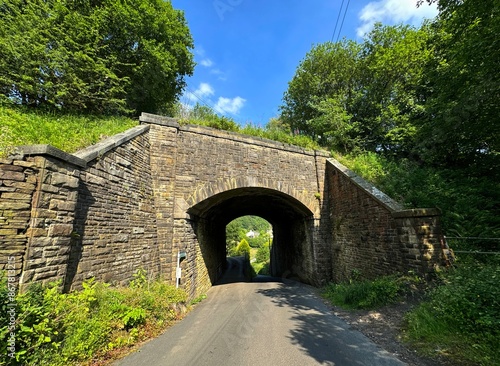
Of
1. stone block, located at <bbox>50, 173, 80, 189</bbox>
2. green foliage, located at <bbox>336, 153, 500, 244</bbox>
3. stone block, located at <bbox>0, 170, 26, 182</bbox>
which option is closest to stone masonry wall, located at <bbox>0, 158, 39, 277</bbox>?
stone block, located at <bbox>0, 170, 26, 182</bbox>

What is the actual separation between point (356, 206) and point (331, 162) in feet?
9.51

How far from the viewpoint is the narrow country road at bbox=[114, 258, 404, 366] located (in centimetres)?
383

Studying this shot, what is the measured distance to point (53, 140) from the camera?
5.30 meters

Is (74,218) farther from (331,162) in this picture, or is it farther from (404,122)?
(404,122)

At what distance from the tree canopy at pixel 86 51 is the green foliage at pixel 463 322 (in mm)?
11659

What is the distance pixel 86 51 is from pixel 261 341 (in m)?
11.5

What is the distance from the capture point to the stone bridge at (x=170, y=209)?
395cm

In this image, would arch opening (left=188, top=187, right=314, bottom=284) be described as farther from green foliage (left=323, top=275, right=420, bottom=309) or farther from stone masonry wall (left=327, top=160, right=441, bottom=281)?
green foliage (left=323, top=275, right=420, bottom=309)

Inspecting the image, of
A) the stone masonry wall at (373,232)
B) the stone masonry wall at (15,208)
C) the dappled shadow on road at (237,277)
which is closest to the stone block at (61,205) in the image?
the stone masonry wall at (15,208)

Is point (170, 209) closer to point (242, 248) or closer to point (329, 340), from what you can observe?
point (329, 340)

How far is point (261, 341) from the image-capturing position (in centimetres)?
462

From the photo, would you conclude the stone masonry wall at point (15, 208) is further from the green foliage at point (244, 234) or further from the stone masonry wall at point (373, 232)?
the green foliage at point (244, 234)

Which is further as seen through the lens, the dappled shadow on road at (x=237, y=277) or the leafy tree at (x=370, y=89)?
the dappled shadow on road at (x=237, y=277)

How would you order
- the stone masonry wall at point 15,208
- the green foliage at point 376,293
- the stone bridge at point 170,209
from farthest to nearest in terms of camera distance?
the green foliage at point 376,293 → the stone bridge at point 170,209 → the stone masonry wall at point 15,208
